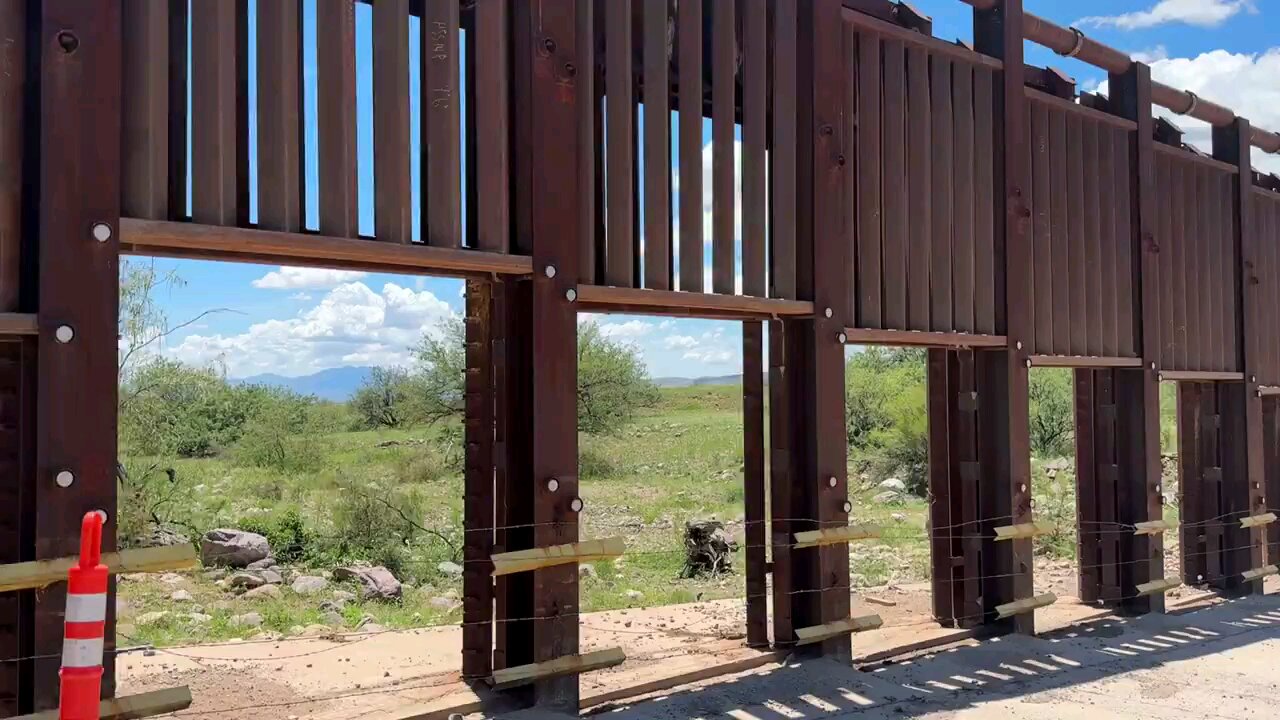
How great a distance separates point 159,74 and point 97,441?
1.55m

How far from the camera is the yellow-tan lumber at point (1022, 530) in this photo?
24.9 ft

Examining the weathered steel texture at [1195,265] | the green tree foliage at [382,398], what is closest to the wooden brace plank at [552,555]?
the weathered steel texture at [1195,265]

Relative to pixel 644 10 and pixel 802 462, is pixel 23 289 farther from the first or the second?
pixel 802 462

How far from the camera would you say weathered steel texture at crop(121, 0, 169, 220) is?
4.18m

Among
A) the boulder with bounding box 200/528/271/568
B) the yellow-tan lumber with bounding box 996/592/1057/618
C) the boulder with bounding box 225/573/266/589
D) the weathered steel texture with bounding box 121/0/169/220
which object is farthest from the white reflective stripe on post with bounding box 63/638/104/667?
the boulder with bounding box 200/528/271/568

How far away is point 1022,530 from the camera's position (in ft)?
25.2

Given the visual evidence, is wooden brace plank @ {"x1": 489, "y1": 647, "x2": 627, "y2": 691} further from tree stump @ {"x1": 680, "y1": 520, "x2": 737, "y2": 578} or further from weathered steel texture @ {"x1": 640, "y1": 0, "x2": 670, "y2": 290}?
tree stump @ {"x1": 680, "y1": 520, "x2": 737, "y2": 578}

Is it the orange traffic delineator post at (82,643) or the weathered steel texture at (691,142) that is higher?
the weathered steel texture at (691,142)

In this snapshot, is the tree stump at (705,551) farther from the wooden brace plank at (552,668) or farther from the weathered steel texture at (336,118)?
the weathered steel texture at (336,118)

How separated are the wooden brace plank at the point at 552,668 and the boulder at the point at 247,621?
13.9 feet

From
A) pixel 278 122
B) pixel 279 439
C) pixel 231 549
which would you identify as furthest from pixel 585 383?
pixel 278 122

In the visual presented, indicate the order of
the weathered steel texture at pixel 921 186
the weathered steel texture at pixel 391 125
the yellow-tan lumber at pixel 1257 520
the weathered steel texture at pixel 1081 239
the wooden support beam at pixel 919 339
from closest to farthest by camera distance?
the weathered steel texture at pixel 391 125 < the wooden support beam at pixel 919 339 < the weathered steel texture at pixel 921 186 < the weathered steel texture at pixel 1081 239 < the yellow-tan lumber at pixel 1257 520

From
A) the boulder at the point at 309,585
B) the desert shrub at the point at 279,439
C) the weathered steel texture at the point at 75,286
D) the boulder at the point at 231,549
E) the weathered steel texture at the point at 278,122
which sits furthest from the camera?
the desert shrub at the point at 279,439

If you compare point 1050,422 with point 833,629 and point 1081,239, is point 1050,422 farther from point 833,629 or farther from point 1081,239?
point 833,629
